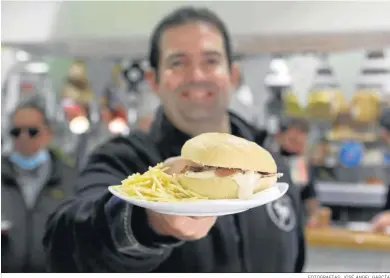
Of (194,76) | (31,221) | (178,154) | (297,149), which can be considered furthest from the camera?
(297,149)

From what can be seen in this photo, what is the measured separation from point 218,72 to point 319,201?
0.62m

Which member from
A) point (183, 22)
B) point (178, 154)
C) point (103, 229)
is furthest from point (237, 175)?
point (183, 22)

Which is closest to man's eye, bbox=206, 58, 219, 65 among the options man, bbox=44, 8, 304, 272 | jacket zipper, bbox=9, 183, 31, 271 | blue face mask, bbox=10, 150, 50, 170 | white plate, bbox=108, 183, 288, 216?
man, bbox=44, 8, 304, 272

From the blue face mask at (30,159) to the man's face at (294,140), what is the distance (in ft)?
2.74

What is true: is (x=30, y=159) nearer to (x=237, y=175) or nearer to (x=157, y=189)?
(x=157, y=189)

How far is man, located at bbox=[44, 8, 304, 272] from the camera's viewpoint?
1565 mm

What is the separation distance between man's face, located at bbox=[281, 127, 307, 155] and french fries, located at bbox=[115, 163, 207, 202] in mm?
631

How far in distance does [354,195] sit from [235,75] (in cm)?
67

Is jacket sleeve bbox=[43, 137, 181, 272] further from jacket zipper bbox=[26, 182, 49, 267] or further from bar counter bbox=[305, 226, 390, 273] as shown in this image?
bar counter bbox=[305, 226, 390, 273]

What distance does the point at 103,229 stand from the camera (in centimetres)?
137

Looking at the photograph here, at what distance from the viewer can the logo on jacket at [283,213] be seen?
166 centimetres

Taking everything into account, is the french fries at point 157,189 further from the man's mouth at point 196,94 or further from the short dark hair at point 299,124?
the short dark hair at point 299,124

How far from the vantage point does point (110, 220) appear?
4.31 ft

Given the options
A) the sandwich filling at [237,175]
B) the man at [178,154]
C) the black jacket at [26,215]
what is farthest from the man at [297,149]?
the black jacket at [26,215]
